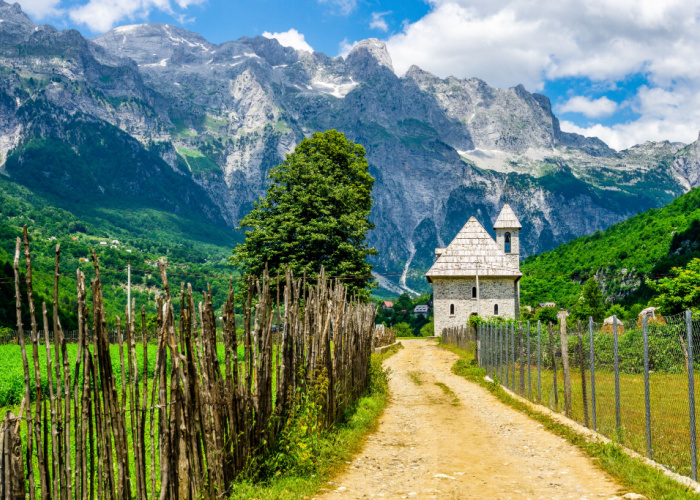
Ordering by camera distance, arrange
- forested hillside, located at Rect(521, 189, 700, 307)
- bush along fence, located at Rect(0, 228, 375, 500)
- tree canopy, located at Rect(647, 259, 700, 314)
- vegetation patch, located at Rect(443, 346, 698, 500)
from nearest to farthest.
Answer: bush along fence, located at Rect(0, 228, 375, 500)
vegetation patch, located at Rect(443, 346, 698, 500)
tree canopy, located at Rect(647, 259, 700, 314)
forested hillside, located at Rect(521, 189, 700, 307)

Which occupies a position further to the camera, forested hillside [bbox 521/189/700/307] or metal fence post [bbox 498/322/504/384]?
forested hillside [bbox 521/189/700/307]

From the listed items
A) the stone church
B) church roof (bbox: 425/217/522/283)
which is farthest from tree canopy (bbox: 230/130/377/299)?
the stone church

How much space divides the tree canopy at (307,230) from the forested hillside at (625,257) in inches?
1173

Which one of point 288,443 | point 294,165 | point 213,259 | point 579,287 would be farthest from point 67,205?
point 288,443

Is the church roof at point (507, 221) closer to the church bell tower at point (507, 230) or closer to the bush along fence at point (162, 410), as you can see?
the church bell tower at point (507, 230)

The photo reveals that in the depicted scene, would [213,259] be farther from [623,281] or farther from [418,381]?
[418,381]

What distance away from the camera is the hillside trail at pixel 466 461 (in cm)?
677

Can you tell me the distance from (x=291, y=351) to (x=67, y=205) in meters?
154

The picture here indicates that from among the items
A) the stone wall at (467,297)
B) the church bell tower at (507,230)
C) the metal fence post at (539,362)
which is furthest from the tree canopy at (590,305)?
the metal fence post at (539,362)

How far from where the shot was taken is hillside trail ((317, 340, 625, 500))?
22.2 feet

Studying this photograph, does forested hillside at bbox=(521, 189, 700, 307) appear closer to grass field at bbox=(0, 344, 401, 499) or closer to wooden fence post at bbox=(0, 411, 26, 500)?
grass field at bbox=(0, 344, 401, 499)

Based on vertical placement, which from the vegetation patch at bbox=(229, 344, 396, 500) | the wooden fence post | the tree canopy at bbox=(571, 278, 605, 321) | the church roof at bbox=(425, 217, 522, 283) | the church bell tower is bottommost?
the vegetation patch at bbox=(229, 344, 396, 500)

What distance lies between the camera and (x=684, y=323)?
7.31m

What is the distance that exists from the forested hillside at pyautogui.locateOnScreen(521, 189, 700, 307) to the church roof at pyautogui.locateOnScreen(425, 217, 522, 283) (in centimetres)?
862
